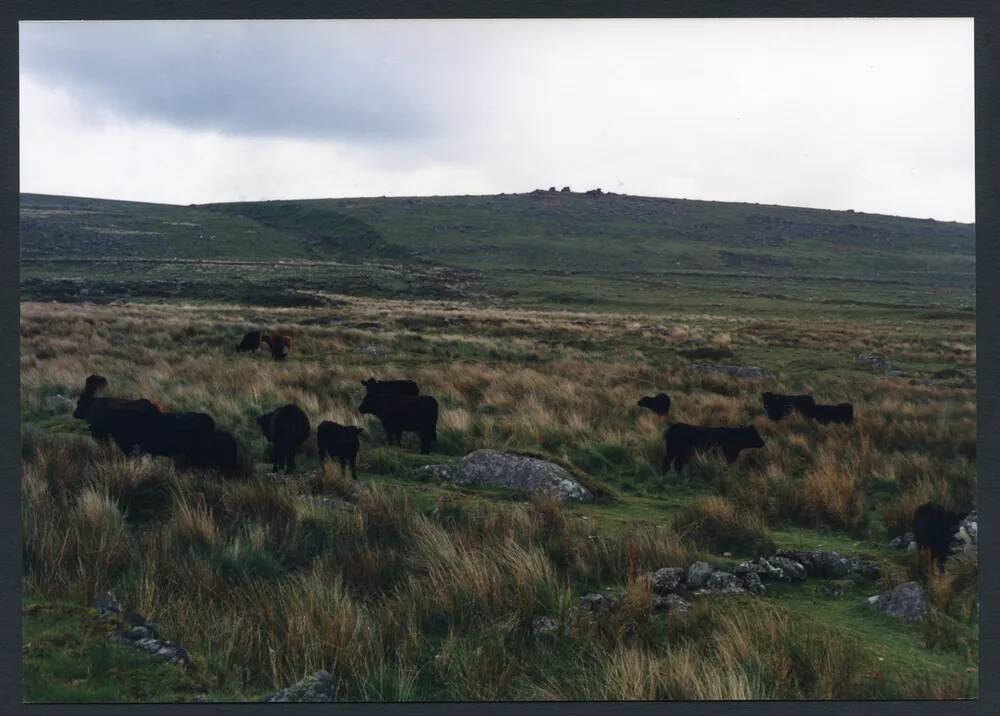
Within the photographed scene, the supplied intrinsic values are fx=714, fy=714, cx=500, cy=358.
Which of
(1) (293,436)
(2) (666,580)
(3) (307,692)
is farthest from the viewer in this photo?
(1) (293,436)

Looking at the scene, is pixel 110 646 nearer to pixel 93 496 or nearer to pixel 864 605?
pixel 93 496

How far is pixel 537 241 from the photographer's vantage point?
82500 millimetres

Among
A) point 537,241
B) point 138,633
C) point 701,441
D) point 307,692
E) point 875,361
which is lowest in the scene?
point 307,692

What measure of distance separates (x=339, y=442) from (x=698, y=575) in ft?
15.2

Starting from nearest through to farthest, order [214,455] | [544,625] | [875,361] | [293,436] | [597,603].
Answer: [544,625], [597,603], [214,455], [293,436], [875,361]

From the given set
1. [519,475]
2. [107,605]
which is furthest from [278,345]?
[107,605]

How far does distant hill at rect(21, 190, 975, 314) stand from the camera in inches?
2554

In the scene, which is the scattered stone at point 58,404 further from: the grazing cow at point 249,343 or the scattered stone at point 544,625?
the scattered stone at point 544,625

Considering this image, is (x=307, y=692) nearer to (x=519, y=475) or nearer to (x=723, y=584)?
(x=723, y=584)

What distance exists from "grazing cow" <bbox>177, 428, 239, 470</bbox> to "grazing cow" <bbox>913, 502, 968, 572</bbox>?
684cm

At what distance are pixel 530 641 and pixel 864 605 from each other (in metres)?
2.78

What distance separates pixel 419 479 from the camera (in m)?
8.60

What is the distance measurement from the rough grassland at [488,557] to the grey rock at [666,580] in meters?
0.26

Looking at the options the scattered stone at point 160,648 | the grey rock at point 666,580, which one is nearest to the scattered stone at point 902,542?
the grey rock at point 666,580
